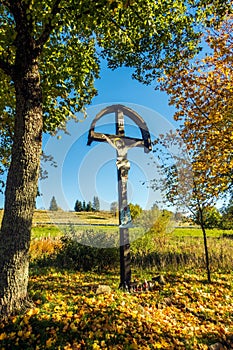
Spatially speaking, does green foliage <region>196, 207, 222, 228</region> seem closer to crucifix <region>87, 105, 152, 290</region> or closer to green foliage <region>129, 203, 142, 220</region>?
green foliage <region>129, 203, 142, 220</region>

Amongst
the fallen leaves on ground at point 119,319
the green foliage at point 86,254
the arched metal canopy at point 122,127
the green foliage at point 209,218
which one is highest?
the arched metal canopy at point 122,127

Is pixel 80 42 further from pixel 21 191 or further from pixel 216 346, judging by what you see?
pixel 216 346

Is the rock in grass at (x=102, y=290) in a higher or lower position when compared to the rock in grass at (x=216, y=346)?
higher

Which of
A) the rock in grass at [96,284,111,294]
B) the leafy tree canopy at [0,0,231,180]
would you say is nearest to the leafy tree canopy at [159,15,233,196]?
the leafy tree canopy at [0,0,231,180]

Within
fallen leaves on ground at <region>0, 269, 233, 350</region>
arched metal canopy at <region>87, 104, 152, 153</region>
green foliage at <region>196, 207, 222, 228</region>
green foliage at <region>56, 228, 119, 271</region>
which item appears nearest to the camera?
fallen leaves on ground at <region>0, 269, 233, 350</region>

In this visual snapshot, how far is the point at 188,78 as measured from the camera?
7.32 metres

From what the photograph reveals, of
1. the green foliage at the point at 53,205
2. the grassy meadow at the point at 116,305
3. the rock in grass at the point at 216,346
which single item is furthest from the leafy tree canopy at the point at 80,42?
the rock in grass at the point at 216,346

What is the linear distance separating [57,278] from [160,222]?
689cm

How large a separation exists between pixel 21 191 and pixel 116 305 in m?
2.82

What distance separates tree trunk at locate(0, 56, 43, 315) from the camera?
3.93m

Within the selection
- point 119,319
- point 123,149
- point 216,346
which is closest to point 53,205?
point 123,149

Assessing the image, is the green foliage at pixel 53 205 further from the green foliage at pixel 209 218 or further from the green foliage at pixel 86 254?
the green foliage at pixel 209 218

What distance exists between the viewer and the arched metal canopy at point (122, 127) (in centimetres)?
657

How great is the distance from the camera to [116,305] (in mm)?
4727
